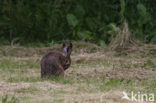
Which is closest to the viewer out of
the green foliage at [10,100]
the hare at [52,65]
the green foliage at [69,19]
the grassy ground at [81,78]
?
the green foliage at [10,100]

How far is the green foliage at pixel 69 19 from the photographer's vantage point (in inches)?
562

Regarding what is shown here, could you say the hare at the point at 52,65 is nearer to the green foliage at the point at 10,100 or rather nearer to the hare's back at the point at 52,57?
the hare's back at the point at 52,57

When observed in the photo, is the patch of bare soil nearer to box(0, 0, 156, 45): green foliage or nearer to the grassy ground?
the grassy ground

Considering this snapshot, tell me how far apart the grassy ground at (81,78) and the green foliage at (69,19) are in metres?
1.18

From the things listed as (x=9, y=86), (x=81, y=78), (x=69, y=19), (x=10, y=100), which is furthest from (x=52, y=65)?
(x=69, y=19)

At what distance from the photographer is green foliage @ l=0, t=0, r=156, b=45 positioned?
14281 millimetres

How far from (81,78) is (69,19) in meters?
5.28

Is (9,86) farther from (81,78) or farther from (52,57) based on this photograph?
(81,78)

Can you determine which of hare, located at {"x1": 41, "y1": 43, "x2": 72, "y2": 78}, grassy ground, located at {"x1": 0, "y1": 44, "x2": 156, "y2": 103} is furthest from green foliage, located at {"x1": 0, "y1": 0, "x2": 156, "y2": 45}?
hare, located at {"x1": 41, "y1": 43, "x2": 72, "y2": 78}

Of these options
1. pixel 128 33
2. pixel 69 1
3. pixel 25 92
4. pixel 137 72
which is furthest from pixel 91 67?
pixel 69 1

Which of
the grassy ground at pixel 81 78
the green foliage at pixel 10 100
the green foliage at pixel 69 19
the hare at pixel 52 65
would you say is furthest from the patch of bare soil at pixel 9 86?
the green foliage at pixel 69 19

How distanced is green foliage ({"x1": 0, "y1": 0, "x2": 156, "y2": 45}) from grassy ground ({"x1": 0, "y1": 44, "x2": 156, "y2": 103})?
1.18m

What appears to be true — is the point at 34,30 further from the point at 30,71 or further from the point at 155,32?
the point at 30,71

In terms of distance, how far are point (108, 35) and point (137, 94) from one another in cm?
660
